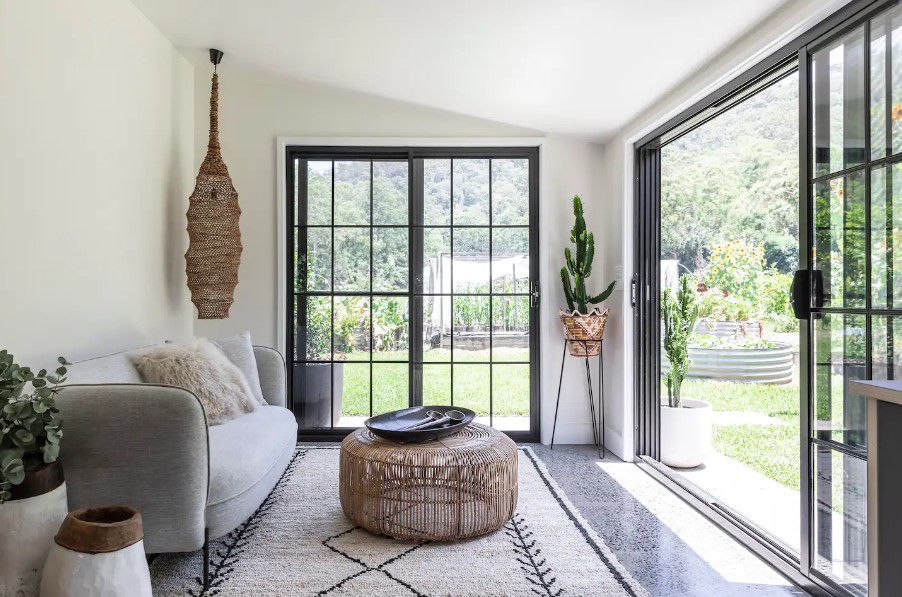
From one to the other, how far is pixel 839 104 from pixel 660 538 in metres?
1.81

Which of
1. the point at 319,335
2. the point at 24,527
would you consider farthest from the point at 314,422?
the point at 24,527

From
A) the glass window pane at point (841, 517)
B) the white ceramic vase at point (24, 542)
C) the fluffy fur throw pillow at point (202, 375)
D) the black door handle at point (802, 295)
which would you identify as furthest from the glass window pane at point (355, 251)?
the glass window pane at point (841, 517)

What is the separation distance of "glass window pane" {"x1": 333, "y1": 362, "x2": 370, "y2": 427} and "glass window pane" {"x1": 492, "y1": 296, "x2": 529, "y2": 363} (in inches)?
36.9

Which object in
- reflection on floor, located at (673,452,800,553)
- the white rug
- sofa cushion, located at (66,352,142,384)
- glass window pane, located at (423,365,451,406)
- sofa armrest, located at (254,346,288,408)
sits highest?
sofa cushion, located at (66,352,142,384)

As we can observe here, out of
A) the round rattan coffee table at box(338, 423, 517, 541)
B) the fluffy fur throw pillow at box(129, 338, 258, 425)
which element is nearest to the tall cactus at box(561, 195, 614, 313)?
the round rattan coffee table at box(338, 423, 517, 541)

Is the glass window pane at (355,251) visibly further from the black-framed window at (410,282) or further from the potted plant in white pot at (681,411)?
the potted plant in white pot at (681,411)

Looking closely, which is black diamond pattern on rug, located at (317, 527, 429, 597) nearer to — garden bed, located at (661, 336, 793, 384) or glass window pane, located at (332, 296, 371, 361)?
glass window pane, located at (332, 296, 371, 361)

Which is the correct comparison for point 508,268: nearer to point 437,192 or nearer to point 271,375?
point 437,192

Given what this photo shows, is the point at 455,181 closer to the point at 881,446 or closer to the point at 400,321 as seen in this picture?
the point at 400,321

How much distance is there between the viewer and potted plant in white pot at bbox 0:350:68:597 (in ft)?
5.00

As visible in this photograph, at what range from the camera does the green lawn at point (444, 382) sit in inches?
158

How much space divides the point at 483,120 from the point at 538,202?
69 centimetres

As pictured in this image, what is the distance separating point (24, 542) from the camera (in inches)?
60.8

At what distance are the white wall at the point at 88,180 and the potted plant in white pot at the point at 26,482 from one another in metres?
0.62
